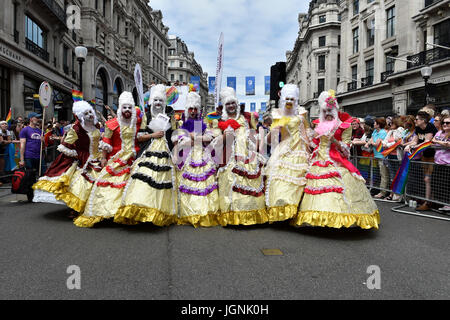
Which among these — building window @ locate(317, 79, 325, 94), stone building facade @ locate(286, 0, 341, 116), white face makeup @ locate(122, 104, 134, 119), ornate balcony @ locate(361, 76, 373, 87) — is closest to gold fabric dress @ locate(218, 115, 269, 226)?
white face makeup @ locate(122, 104, 134, 119)

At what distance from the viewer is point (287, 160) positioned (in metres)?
4.61

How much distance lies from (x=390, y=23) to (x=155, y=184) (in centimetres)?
2805

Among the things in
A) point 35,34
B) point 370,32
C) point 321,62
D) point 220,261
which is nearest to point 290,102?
point 220,261

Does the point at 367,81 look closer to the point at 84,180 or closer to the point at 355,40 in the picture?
the point at 355,40

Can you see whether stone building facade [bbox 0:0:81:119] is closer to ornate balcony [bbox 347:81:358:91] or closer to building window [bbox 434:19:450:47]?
building window [bbox 434:19:450:47]

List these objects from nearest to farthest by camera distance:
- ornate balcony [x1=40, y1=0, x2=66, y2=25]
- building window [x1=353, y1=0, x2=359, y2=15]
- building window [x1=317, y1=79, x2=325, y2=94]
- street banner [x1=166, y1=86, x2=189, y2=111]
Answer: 1. street banner [x1=166, y1=86, x2=189, y2=111]
2. ornate balcony [x1=40, y1=0, x2=66, y2=25]
3. building window [x1=353, y1=0, x2=359, y2=15]
4. building window [x1=317, y1=79, x2=325, y2=94]

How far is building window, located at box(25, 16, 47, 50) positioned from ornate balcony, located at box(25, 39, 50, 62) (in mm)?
205

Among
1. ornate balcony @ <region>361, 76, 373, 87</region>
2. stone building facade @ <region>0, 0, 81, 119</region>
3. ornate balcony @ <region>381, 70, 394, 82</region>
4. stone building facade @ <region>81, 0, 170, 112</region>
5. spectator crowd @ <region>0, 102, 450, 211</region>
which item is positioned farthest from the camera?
ornate balcony @ <region>361, 76, 373, 87</region>

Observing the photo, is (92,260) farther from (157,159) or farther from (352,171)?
(352,171)

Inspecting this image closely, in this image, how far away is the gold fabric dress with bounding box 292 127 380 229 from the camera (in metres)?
3.97

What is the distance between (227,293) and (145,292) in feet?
2.11

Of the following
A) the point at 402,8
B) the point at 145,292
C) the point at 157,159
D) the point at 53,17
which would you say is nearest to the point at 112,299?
the point at 145,292

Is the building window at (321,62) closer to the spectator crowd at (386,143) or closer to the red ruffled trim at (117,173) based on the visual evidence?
the spectator crowd at (386,143)
